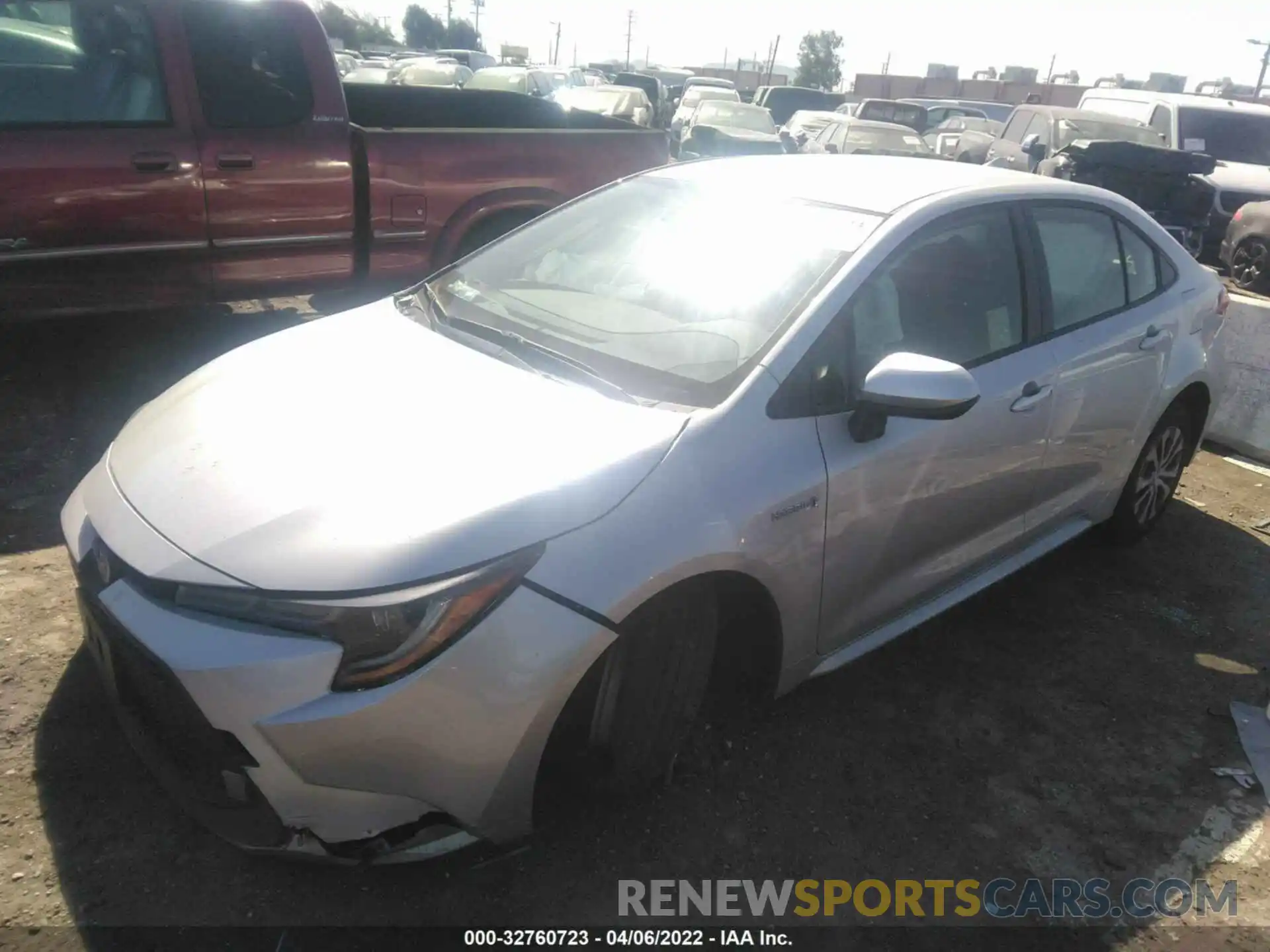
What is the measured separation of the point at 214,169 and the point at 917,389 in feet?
13.3

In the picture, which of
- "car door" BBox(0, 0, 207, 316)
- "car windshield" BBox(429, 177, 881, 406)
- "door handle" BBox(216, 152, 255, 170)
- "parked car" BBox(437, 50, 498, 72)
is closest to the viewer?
"car windshield" BBox(429, 177, 881, 406)

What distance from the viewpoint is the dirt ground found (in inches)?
88.5

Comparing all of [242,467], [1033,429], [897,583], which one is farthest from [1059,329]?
[242,467]

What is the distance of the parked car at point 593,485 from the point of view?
196cm

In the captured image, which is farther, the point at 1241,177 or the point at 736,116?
the point at 736,116

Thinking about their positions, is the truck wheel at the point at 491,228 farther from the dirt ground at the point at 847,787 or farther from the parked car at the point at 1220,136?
the parked car at the point at 1220,136

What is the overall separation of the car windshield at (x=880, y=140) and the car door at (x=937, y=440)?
1215cm

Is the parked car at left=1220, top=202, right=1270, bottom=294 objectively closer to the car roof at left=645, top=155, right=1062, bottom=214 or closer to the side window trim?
the side window trim

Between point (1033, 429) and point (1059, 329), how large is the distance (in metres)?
0.40

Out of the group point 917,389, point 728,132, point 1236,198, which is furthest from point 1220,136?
point 917,389

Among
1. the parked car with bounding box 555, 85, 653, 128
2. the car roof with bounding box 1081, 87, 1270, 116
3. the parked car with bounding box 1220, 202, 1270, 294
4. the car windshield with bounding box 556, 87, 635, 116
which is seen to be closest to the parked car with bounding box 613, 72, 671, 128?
the parked car with bounding box 555, 85, 653, 128

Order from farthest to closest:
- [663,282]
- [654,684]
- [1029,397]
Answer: [1029,397] → [663,282] → [654,684]

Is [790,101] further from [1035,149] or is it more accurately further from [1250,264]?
[1250,264]

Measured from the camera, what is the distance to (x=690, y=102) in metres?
19.1
